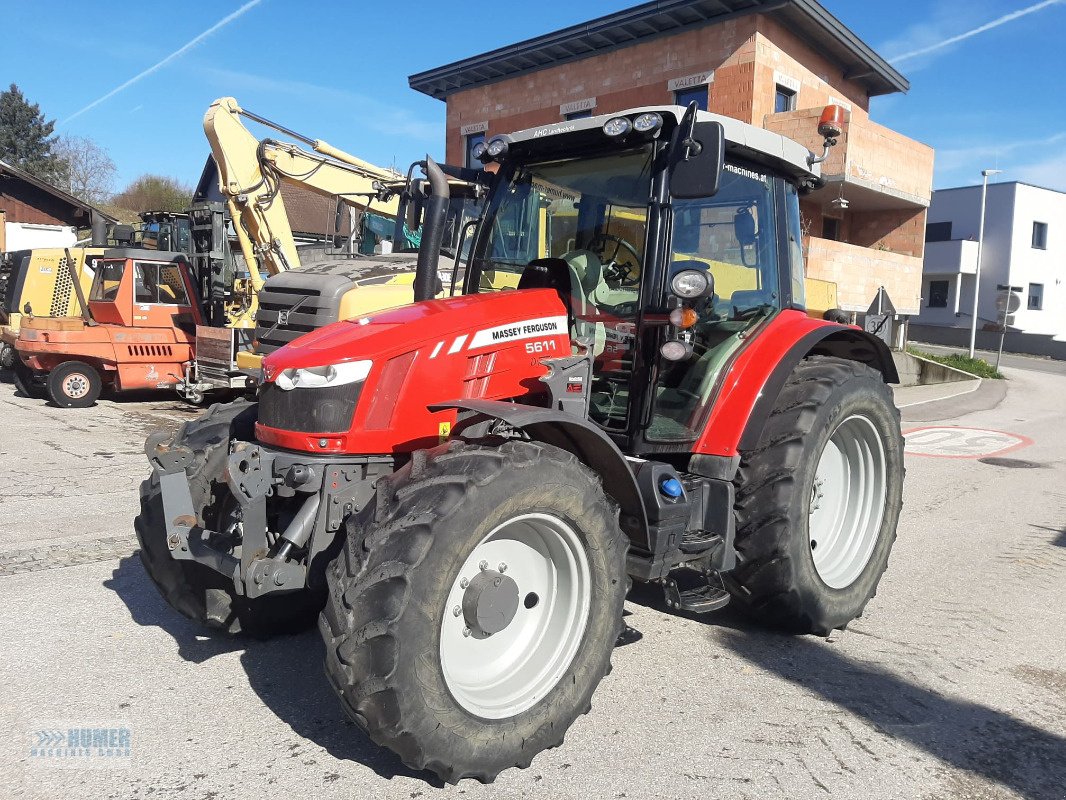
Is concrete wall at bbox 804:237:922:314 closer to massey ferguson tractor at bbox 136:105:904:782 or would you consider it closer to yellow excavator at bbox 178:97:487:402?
yellow excavator at bbox 178:97:487:402

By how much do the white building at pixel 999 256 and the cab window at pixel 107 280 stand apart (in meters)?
34.4

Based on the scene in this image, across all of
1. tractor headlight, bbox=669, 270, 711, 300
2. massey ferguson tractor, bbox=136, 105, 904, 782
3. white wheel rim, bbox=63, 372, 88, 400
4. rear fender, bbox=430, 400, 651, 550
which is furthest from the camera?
white wheel rim, bbox=63, 372, 88, 400

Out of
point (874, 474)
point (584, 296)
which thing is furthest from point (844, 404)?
point (584, 296)

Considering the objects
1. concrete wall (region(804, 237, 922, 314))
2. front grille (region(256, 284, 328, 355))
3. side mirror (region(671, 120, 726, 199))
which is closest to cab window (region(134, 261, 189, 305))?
front grille (region(256, 284, 328, 355))

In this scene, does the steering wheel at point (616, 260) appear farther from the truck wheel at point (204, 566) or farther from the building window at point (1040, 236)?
the building window at point (1040, 236)

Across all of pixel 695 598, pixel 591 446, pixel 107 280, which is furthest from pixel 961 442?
pixel 107 280

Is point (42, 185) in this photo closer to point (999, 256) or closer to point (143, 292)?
point (143, 292)

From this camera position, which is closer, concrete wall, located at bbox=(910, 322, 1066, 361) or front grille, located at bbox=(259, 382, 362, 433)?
front grille, located at bbox=(259, 382, 362, 433)

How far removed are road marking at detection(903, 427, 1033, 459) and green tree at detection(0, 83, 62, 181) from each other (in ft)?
188

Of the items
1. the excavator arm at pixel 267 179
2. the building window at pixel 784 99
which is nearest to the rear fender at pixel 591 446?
the excavator arm at pixel 267 179

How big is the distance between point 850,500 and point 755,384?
49.1 inches

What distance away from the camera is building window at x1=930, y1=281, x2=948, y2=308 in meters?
39.1

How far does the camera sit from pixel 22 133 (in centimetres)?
5516

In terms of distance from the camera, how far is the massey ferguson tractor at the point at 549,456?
2.62 m
